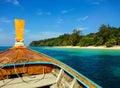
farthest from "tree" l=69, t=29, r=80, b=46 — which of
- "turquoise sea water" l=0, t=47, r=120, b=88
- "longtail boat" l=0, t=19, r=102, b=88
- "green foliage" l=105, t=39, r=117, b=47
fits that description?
"longtail boat" l=0, t=19, r=102, b=88

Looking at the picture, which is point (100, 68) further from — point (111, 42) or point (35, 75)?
point (111, 42)

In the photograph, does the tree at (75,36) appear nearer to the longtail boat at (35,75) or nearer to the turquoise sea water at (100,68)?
the turquoise sea water at (100,68)

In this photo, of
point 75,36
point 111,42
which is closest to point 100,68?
point 111,42

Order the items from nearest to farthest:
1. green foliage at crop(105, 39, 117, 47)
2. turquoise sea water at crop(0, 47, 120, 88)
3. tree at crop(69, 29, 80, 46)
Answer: turquoise sea water at crop(0, 47, 120, 88) < green foliage at crop(105, 39, 117, 47) < tree at crop(69, 29, 80, 46)

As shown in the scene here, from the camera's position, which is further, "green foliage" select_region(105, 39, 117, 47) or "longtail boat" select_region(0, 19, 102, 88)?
"green foliage" select_region(105, 39, 117, 47)

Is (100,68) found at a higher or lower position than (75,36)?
lower

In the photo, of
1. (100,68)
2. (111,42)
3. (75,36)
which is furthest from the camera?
(75,36)

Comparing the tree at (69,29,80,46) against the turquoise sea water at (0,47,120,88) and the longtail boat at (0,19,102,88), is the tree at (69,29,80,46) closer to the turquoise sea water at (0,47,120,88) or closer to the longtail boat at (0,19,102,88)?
the turquoise sea water at (0,47,120,88)

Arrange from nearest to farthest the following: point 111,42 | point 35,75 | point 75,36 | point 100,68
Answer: point 35,75
point 100,68
point 111,42
point 75,36

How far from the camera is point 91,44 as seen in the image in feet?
231

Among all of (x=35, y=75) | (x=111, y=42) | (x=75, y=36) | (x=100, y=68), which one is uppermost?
(x=75, y=36)

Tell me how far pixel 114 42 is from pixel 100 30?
1102 cm

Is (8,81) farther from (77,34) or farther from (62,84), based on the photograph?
(77,34)

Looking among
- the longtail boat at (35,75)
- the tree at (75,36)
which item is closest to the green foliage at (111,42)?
the tree at (75,36)
